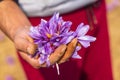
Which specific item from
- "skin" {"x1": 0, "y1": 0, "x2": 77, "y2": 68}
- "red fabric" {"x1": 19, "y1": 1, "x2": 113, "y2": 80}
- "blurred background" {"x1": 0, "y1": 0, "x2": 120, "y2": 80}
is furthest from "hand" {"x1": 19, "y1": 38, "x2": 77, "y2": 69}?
"blurred background" {"x1": 0, "y1": 0, "x2": 120, "y2": 80}

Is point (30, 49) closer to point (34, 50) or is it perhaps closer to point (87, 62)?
point (34, 50)

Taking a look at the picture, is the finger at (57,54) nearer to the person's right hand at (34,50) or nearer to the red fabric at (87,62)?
the person's right hand at (34,50)

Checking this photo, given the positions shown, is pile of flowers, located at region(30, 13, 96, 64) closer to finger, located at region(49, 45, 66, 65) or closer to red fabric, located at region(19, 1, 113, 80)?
finger, located at region(49, 45, 66, 65)

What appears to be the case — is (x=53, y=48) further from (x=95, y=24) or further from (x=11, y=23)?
(x=95, y=24)

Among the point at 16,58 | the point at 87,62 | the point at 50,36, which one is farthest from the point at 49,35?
the point at 16,58

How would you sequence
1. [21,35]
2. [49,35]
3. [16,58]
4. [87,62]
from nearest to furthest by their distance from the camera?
[49,35] < [21,35] < [87,62] < [16,58]

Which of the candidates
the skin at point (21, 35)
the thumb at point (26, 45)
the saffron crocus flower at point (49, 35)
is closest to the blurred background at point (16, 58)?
the skin at point (21, 35)
